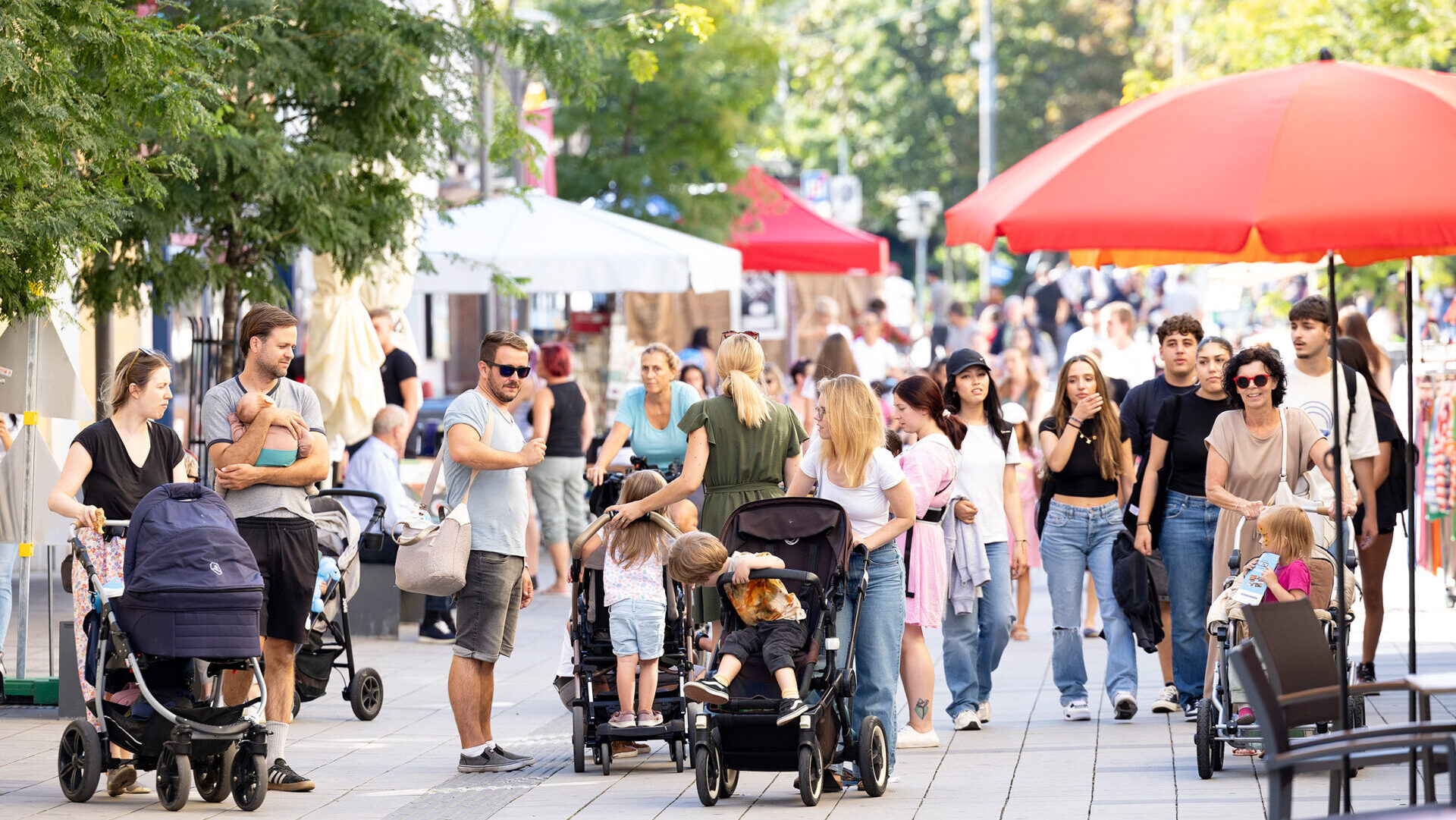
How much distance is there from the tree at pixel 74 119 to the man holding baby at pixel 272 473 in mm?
903

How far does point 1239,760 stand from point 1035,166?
2.85 m

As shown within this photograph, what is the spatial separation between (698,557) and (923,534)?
1680mm

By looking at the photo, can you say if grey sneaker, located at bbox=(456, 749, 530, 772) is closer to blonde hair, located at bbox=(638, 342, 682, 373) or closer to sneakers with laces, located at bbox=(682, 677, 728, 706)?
sneakers with laces, located at bbox=(682, 677, 728, 706)

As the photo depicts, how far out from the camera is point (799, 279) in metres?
32.2

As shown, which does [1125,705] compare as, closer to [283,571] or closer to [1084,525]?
[1084,525]

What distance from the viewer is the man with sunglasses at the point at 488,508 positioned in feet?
26.4

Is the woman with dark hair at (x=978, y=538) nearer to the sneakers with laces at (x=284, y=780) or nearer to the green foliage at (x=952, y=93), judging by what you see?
the sneakers with laces at (x=284, y=780)

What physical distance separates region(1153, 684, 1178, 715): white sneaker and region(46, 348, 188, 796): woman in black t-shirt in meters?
5.02

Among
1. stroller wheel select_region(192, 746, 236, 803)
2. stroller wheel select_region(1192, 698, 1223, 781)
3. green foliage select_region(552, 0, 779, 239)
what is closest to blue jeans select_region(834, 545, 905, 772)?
stroller wheel select_region(1192, 698, 1223, 781)

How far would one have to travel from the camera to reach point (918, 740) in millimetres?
8781

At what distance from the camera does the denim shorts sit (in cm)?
822

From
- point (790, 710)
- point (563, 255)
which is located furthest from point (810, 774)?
point (563, 255)

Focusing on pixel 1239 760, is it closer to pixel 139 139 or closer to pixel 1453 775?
pixel 1453 775

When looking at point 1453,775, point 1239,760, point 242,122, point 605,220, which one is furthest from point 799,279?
point 1453,775
